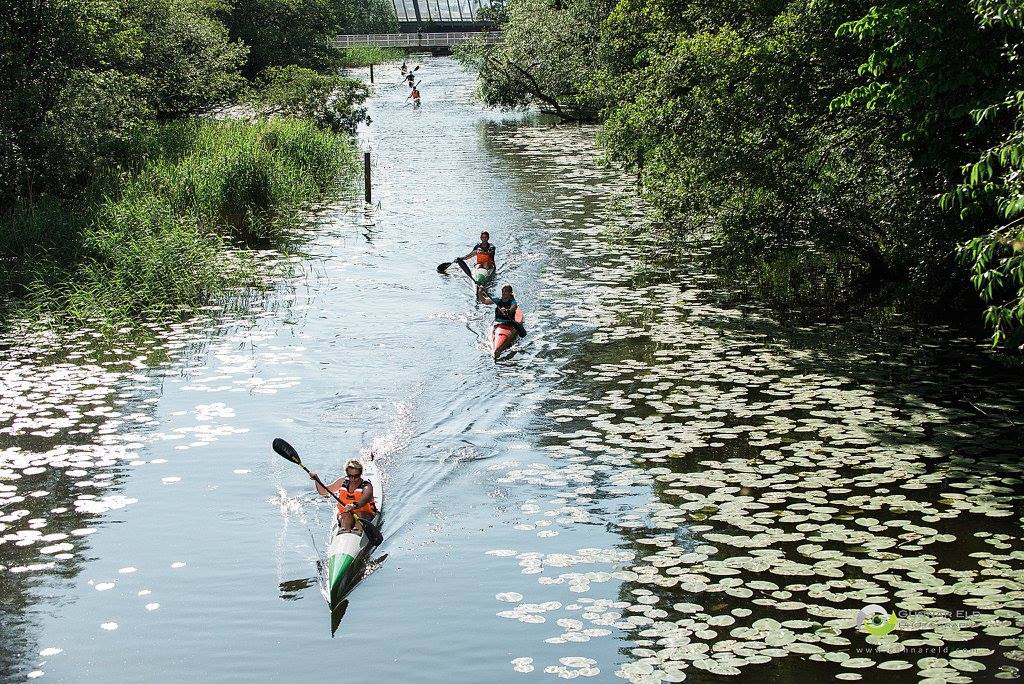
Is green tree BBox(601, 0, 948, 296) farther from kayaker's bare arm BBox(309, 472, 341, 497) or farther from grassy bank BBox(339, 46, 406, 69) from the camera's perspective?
grassy bank BBox(339, 46, 406, 69)

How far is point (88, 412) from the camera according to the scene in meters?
13.8

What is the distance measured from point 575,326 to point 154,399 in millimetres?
6480

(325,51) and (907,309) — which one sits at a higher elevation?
(325,51)

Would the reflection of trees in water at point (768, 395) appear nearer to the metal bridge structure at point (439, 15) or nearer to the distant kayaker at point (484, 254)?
the distant kayaker at point (484, 254)

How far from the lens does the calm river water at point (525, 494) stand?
28.0ft

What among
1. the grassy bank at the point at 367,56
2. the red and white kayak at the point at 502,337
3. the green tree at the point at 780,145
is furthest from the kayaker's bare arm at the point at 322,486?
the grassy bank at the point at 367,56

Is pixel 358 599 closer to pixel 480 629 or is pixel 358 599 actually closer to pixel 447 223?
pixel 480 629

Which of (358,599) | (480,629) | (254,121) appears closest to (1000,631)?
(480,629)

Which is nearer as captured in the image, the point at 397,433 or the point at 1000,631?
the point at 1000,631

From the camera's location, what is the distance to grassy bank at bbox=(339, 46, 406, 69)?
77706mm

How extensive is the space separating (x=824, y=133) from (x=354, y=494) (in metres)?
10.1

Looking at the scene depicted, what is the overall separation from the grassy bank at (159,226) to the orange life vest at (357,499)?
27.2 feet

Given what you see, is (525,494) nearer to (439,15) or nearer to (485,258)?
(485,258)

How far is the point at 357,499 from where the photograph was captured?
430 inches
